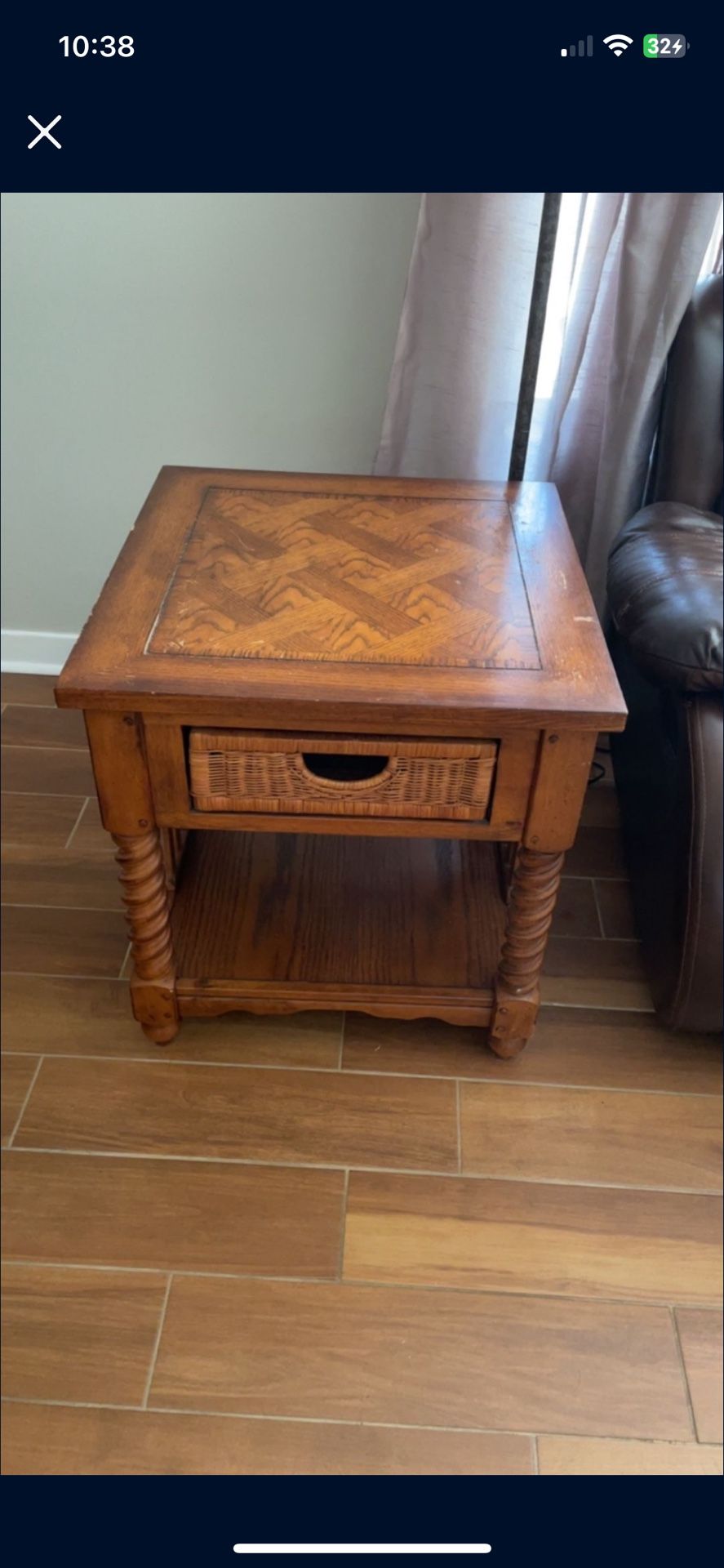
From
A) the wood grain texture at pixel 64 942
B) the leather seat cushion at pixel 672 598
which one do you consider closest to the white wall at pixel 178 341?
the leather seat cushion at pixel 672 598

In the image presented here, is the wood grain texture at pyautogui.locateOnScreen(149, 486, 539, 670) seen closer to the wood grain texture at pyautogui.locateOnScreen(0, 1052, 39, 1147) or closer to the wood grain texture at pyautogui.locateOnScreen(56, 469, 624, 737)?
the wood grain texture at pyautogui.locateOnScreen(56, 469, 624, 737)

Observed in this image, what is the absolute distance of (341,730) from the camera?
98 cm

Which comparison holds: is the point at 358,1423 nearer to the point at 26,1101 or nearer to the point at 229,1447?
→ the point at 229,1447

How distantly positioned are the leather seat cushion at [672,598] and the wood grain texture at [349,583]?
134 mm

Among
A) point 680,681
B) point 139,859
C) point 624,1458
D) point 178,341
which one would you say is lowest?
point 624,1458

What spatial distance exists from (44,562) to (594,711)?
1.22 meters

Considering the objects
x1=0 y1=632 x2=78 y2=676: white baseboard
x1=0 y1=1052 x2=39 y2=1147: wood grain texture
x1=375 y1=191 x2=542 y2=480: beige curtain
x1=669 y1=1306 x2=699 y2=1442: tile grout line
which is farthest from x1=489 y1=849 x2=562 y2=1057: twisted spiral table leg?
x1=0 y1=632 x2=78 y2=676: white baseboard

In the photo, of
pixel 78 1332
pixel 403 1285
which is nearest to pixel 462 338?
pixel 403 1285

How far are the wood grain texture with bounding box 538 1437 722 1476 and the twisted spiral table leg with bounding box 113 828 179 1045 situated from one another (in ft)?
1.97

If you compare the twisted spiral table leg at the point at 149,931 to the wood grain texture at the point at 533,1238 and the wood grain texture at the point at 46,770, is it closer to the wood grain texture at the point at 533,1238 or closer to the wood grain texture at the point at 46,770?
the wood grain texture at the point at 533,1238

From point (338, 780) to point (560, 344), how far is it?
81 cm

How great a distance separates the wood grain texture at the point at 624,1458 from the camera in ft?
3.11

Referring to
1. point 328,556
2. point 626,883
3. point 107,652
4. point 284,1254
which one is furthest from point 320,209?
point 284,1254
